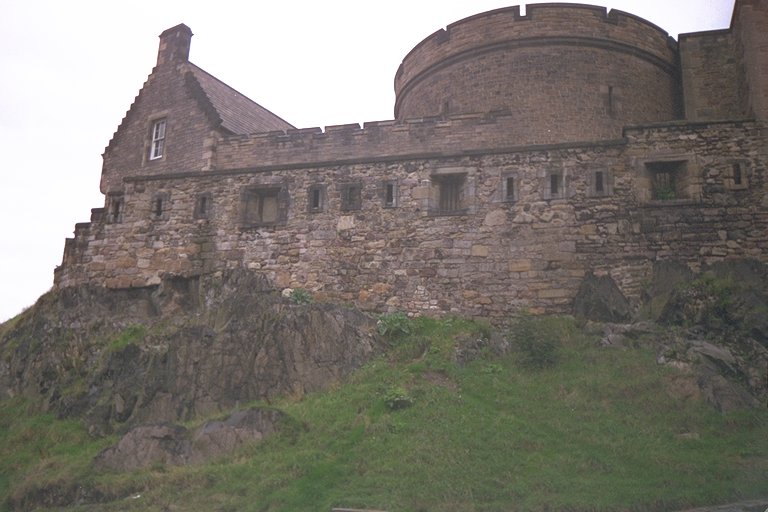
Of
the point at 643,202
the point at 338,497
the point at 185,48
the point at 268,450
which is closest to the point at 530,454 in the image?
the point at 338,497

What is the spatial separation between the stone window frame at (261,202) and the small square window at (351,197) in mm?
1409

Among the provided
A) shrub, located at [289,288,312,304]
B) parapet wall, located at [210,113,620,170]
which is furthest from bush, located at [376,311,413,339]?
parapet wall, located at [210,113,620,170]

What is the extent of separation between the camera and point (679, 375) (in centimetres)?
1454

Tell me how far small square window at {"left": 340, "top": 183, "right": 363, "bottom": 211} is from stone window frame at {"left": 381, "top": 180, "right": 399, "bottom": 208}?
0.55 meters

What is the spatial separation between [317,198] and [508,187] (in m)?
4.51

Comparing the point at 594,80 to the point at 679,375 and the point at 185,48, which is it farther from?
the point at 185,48

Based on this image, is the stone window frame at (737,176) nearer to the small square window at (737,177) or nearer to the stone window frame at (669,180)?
the small square window at (737,177)

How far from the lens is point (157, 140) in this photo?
23016 mm

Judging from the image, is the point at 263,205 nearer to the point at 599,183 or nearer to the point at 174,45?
the point at 174,45

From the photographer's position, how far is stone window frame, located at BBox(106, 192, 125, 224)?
21.2m

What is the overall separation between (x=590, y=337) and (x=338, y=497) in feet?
21.1

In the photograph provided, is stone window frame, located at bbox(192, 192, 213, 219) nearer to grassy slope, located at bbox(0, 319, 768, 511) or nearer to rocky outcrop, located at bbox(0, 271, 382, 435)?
rocky outcrop, located at bbox(0, 271, 382, 435)

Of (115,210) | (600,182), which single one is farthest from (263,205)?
(600,182)

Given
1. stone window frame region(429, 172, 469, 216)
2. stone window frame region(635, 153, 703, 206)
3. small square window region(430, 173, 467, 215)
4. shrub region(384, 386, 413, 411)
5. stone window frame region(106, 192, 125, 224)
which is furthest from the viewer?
stone window frame region(106, 192, 125, 224)
